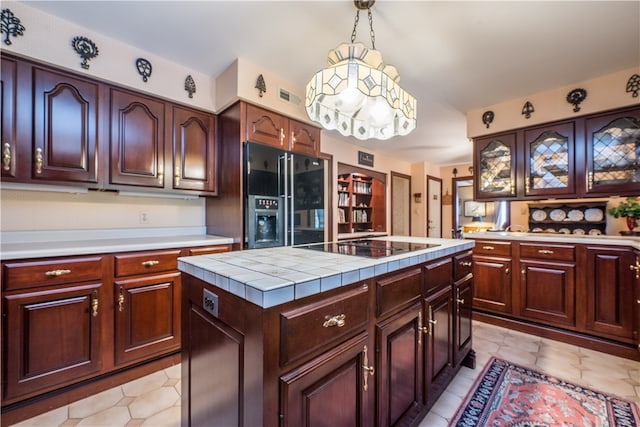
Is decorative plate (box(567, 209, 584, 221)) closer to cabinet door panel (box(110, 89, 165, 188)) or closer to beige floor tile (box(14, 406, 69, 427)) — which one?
cabinet door panel (box(110, 89, 165, 188))

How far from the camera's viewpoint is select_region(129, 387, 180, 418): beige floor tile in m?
1.57

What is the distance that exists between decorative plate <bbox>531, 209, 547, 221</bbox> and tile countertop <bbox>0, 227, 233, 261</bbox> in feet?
13.1

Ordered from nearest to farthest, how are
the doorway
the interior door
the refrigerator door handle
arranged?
1. the refrigerator door handle
2. the doorway
3. the interior door

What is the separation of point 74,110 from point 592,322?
445 cm

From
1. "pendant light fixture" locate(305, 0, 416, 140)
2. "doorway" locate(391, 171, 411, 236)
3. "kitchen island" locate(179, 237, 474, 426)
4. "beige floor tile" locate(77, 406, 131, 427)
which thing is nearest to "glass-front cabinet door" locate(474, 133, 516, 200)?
"pendant light fixture" locate(305, 0, 416, 140)

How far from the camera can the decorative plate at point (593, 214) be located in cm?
322

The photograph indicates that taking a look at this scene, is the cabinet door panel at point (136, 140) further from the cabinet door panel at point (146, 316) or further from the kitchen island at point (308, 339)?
the kitchen island at point (308, 339)

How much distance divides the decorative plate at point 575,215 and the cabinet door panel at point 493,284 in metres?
1.46

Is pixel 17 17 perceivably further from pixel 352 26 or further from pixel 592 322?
pixel 592 322

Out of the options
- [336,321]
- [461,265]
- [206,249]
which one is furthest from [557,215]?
[206,249]

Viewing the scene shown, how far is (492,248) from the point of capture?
2869mm

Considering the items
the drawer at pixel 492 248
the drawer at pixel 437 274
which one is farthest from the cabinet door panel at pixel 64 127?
the drawer at pixel 492 248

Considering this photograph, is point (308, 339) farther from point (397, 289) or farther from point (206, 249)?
point (206, 249)

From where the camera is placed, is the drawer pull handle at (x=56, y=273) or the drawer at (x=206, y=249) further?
the drawer at (x=206, y=249)
